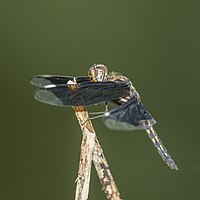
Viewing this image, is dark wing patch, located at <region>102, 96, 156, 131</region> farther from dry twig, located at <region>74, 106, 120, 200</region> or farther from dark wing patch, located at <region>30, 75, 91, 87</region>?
dark wing patch, located at <region>30, 75, 91, 87</region>

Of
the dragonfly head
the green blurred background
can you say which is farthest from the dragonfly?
the green blurred background

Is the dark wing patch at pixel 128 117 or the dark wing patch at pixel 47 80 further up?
the dark wing patch at pixel 47 80

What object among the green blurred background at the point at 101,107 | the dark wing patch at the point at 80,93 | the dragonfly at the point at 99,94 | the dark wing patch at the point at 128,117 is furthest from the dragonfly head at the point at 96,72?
the green blurred background at the point at 101,107

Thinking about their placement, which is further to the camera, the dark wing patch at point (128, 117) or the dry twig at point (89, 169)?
the dark wing patch at point (128, 117)

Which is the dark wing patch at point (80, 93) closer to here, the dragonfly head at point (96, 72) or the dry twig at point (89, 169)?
the dragonfly head at point (96, 72)

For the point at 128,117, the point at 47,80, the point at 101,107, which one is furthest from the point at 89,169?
the point at 101,107

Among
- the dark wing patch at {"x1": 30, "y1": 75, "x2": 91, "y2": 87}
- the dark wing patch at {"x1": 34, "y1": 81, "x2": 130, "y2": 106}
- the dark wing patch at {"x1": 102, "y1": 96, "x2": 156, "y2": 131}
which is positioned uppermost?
the dark wing patch at {"x1": 30, "y1": 75, "x2": 91, "y2": 87}
